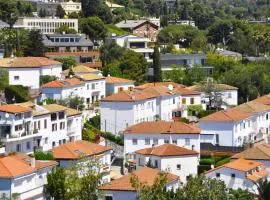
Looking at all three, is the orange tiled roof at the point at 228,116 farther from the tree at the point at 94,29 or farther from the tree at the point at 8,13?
the tree at the point at 8,13

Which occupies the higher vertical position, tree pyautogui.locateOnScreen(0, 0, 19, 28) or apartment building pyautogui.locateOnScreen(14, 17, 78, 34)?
tree pyautogui.locateOnScreen(0, 0, 19, 28)

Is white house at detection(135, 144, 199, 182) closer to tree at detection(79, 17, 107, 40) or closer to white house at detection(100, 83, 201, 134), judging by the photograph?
white house at detection(100, 83, 201, 134)

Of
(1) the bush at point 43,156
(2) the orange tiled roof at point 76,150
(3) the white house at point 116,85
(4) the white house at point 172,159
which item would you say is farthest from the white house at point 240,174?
(3) the white house at point 116,85

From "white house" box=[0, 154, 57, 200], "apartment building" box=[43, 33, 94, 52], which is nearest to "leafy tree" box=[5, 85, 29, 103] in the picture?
"white house" box=[0, 154, 57, 200]

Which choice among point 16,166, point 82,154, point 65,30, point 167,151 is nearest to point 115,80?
point 65,30

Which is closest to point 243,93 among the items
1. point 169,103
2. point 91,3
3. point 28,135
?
point 169,103

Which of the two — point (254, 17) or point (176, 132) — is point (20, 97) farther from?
point (254, 17)
